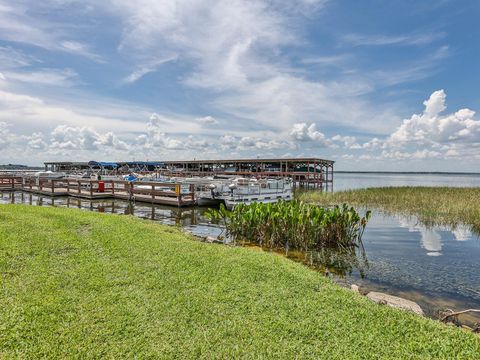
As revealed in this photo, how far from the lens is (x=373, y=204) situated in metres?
25.7

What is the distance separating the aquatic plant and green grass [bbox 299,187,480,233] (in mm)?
8759

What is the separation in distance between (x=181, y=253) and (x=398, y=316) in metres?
4.68

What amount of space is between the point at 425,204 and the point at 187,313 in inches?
931

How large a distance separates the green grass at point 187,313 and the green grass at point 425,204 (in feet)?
48.1

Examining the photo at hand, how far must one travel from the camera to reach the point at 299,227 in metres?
11.2

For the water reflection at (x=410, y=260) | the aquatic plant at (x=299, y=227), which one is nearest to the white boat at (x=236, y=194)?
the water reflection at (x=410, y=260)

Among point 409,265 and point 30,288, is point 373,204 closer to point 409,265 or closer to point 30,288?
point 409,265

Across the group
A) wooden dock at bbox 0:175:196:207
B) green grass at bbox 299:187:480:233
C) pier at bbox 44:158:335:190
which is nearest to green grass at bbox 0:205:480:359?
green grass at bbox 299:187:480:233

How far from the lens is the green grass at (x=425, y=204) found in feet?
59.6

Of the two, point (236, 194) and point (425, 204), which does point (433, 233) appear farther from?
point (236, 194)

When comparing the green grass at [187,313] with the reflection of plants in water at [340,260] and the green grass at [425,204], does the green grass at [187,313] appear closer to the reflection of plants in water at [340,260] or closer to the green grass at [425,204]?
the reflection of plants in water at [340,260]

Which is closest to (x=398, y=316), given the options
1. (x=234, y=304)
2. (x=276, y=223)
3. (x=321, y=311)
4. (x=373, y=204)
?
(x=321, y=311)

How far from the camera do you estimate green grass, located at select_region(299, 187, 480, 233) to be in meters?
18.2

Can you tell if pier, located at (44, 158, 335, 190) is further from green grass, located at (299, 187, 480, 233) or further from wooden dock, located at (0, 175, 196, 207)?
wooden dock, located at (0, 175, 196, 207)
